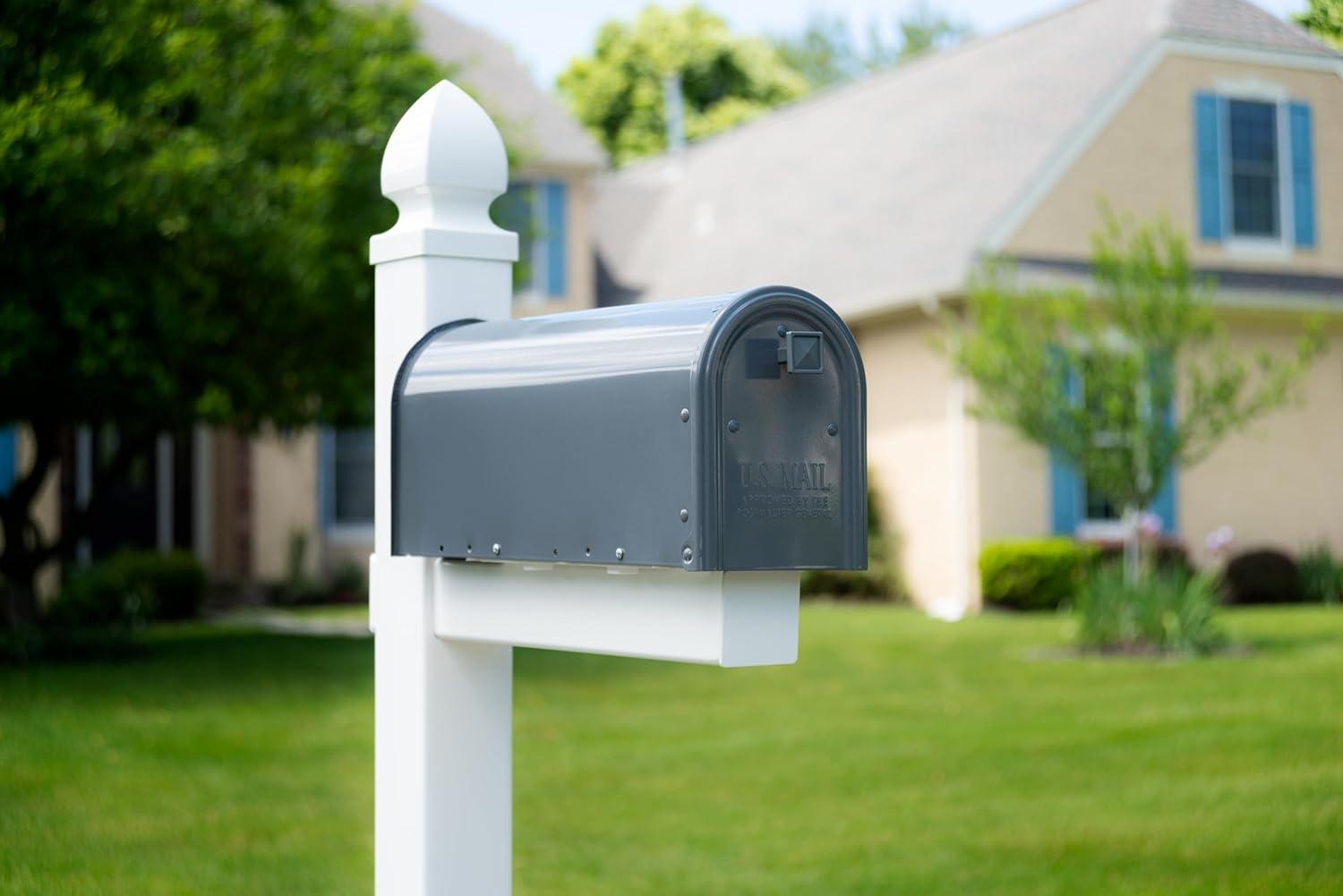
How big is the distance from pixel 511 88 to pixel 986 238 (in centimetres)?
765

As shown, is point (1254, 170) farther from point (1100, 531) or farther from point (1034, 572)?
point (1100, 531)

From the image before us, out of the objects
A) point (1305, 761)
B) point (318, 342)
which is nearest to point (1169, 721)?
point (1305, 761)

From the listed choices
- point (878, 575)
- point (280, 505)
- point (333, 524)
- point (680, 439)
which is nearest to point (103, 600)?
point (280, 505)

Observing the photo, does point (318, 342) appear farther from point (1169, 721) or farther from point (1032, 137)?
point (1032, 137)

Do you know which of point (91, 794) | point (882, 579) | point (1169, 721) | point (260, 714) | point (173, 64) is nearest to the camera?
point (91, 794)

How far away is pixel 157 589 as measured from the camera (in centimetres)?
1464

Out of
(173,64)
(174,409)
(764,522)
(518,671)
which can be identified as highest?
(173,64)

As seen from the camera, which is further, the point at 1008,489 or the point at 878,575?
the point at 878,575

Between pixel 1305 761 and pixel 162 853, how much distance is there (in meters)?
4.15

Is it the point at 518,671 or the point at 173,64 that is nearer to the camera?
the point at 173,64

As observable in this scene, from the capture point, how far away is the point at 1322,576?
10.3 metres

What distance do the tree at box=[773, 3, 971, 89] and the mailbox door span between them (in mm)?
34985

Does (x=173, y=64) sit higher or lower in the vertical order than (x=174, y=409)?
higher

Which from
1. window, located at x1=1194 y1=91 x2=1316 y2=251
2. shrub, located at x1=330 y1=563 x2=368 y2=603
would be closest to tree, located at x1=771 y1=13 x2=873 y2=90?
shrub, located at x1=330 y1=563 x2=368 y2=603
